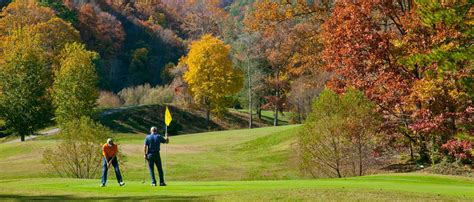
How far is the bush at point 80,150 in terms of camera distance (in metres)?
31.8

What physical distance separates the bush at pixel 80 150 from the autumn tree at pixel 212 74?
3883 cm

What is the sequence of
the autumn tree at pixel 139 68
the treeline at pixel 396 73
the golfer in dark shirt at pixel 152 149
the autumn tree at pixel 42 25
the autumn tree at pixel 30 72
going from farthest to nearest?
1. the autumn tree at pixel 139 68
2. the autumn tree at pixel 42 25
3. the autumn tree at pixel 30 72
4. the treeline at pixel 396 73
5. the golfer in dark shirt at pixel 152 149

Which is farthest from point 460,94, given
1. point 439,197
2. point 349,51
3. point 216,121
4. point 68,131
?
point 216,121

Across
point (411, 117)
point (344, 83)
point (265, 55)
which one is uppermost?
point (265, 55)

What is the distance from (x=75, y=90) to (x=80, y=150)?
26009mm

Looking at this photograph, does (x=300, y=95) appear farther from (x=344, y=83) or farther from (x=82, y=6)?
(x=82, y=6)

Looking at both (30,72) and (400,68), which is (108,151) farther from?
(30,72)

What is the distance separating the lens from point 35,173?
3509 cm

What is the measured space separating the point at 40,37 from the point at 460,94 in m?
60.5

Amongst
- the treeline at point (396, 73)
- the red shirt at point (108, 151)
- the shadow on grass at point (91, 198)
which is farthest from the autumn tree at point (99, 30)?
the shadow on grass at point (91, 198)

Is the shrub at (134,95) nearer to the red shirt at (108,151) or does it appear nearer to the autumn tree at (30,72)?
the autumn tree at (30,72)

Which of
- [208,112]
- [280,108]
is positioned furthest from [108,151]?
[280,108]

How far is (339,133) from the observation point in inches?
1099

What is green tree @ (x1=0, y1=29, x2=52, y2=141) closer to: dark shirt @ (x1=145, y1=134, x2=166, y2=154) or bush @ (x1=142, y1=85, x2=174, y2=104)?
bush @ (x1=142, y1=85, x2=174, y2=104)
